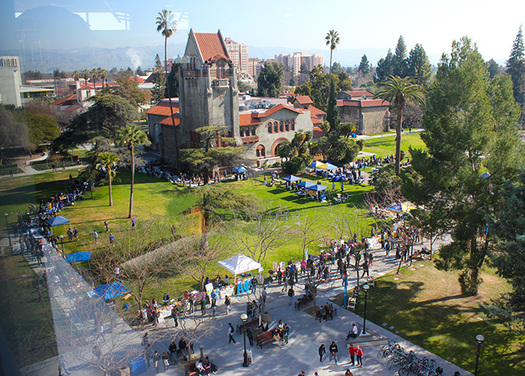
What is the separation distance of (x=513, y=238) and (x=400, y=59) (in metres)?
110

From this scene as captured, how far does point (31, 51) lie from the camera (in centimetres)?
395

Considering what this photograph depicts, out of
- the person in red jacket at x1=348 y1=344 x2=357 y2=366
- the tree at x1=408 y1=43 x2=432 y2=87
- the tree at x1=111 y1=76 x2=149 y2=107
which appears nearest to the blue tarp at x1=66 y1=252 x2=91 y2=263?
the person in red jacket at x1=348 y1=344 x2=357 y2=366

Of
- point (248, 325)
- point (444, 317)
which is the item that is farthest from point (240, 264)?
point (444, 317)

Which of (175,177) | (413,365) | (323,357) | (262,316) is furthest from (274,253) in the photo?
(175,177)

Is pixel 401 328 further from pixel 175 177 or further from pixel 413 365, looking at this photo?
pixel 175 177

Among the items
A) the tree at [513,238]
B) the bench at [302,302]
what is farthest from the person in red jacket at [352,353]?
the tree at [513,238]

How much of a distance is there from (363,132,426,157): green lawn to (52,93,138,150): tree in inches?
1374

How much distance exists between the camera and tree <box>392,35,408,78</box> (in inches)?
4247

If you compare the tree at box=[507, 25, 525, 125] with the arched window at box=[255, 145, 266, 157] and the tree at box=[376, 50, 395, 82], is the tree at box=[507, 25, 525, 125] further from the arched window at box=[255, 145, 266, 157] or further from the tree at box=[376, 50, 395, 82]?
the arched window at box=[255, 145, 266, 157]

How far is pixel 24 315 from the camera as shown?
317 centimetres

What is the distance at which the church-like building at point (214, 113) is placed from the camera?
48875 millimetres

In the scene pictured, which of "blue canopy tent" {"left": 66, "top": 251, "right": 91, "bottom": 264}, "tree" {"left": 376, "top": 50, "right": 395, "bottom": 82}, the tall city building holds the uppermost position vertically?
"tree" {"left": 376, "top": 50, "right": 395, "bottom": 82}

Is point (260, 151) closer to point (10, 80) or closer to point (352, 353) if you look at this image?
point (352, 353)

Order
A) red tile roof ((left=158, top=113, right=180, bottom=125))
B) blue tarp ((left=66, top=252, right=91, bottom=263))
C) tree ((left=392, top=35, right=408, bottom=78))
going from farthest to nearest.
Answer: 1. tree ((left=392, top=35, right=408, bottom=78))
2. red tile roof ((left=158, top=113, right=180, bottom=125))
3. blue tarp ((left=66, top=252, right=91, bottom=263))
